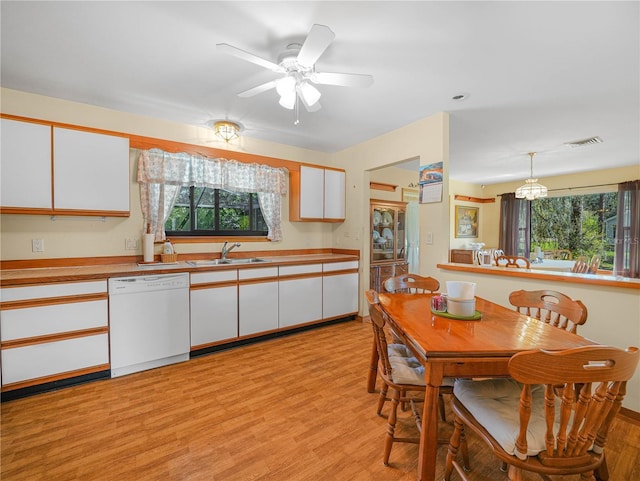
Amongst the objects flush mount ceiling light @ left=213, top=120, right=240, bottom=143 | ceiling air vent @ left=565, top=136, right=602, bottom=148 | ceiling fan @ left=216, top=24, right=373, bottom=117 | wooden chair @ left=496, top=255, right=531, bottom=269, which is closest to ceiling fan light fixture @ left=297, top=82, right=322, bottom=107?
ceiling fan @ left=216, top=24, right=373, bottom=117

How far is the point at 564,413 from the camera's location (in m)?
0.96

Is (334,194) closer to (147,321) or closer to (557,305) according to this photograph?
(147,321)

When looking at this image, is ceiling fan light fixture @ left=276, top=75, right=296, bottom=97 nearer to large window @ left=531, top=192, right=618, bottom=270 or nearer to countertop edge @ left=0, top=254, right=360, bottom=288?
countertop edge @ left=0, top=254, right=360, bottom=288

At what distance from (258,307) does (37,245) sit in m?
2.08

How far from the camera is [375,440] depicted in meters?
1.70

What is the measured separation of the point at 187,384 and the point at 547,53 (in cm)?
370

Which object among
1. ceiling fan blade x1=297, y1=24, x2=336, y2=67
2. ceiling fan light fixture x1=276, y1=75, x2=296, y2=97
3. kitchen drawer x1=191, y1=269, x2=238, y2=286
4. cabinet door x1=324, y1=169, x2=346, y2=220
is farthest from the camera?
cabinet door x1=324, y1=169, x2=346, y2=220

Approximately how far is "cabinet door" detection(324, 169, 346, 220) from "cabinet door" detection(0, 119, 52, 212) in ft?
9.56

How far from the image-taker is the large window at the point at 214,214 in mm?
3275

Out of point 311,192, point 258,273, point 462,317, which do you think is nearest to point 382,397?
point 462,317

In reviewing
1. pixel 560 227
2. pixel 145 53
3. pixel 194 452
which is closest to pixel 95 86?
pixel 145 53

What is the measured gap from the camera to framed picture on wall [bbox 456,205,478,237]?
6.79 metres

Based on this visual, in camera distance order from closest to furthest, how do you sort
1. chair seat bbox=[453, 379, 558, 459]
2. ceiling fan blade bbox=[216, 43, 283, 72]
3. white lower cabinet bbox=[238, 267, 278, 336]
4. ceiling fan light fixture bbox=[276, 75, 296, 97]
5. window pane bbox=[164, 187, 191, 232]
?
1. chair seat bbox=[453, 379, 558, 459]
2. ceiling fan blade bbox=[216, 43, 283, 72]
3. ceiling fan light fixture bbox=[276, 75, 296, 97]
4. white lower cabinet bbox=[238, 267, 278, 336]
5. window pane bbox=[164, 187, 191, 232]

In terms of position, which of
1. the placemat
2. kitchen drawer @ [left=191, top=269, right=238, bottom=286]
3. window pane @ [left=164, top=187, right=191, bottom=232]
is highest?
window pane @ [left=164, top=187, right=191, bottom=232]
